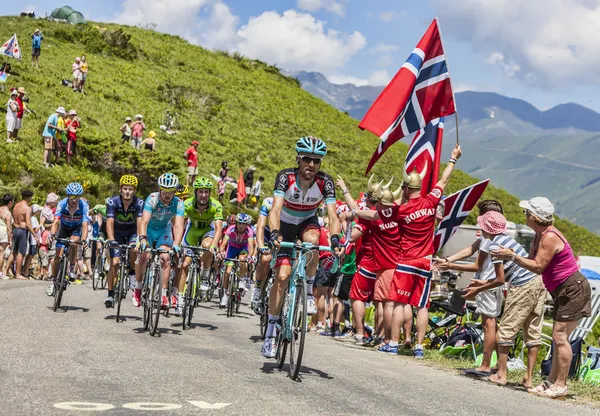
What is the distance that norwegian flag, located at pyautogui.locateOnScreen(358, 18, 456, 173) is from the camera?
14805 millimetres

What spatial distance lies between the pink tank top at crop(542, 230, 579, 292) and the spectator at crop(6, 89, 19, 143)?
21898mm

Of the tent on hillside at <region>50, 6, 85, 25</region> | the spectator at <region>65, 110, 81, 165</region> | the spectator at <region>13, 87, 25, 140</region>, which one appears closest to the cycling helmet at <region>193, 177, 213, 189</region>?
the spectator at <region>13, 87, 25, 140</region>

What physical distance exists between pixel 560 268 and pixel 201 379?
169 inches

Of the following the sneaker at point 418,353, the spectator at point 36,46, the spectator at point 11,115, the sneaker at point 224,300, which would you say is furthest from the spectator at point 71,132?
the sneaker at point 418,353

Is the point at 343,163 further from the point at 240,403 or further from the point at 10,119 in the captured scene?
the point at 240,403

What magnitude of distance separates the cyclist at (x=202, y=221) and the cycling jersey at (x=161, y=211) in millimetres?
885

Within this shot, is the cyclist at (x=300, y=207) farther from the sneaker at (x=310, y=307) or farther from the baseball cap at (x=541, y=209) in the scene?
the baseball cap at (x=541, y=209)

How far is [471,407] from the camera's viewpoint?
8055mm

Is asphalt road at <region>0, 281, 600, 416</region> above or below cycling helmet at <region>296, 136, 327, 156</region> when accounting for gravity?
below

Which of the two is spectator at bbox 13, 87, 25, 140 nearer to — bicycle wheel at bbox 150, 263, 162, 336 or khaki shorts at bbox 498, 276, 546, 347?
bicycle wheel at bbox 150, 263, 162, 336

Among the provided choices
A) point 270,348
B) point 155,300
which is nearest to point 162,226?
point 155,300

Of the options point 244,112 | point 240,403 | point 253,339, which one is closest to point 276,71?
point 244,112

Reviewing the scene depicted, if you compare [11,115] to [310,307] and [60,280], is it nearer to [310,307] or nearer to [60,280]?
[60,280]

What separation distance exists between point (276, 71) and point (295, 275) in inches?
3025
